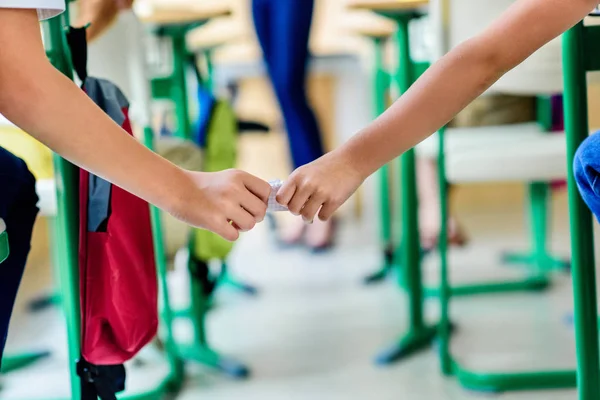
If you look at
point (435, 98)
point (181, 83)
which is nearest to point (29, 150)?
point (181, 83)

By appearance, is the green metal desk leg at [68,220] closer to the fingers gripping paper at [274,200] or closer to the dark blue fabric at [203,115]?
the fingers gripping paper at [274,200]

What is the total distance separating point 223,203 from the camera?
0.73m

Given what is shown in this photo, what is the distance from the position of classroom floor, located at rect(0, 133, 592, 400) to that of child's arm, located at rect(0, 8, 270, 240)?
0.73 metres

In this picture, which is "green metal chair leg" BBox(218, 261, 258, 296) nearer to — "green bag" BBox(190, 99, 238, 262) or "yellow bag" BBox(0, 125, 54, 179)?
"green bag" BBox(190, 99, 238, 262)

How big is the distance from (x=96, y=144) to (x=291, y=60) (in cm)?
150

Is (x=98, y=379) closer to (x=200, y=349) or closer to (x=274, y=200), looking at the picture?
(x=274, y=200)

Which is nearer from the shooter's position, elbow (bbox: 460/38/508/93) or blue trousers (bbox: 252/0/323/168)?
elbow (bbox: 460/38/508/93)

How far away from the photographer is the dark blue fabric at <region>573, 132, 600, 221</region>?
693mm

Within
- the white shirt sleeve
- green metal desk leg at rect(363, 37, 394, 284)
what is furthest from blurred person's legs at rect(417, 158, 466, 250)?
the white shirt sleeve

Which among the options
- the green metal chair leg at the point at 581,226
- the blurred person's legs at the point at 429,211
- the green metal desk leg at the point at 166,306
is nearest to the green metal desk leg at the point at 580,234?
the green metal chair leg at the point at 581,226

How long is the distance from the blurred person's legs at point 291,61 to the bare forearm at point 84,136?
4.73 feet

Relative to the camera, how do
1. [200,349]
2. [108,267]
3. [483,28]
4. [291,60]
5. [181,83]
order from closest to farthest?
[108,267], [483,28], [200,349], [181,83], [291,60]

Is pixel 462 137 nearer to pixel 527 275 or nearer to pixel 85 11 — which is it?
pixel 527 275

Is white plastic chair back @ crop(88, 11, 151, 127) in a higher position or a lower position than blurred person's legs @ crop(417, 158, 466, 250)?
higher
